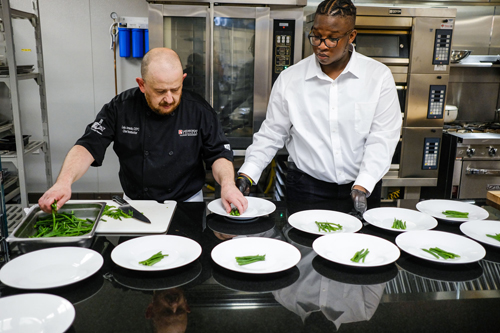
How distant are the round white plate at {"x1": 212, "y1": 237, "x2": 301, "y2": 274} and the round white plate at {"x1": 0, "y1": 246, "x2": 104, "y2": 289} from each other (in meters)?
0.35

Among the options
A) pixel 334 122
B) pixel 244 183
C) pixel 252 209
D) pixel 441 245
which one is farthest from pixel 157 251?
pixel 334 122

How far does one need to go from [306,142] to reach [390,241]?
82 cm

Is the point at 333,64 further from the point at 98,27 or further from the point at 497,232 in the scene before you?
the point at 98,27

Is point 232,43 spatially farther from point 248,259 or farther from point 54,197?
point 248,259

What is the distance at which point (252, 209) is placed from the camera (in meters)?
1.71

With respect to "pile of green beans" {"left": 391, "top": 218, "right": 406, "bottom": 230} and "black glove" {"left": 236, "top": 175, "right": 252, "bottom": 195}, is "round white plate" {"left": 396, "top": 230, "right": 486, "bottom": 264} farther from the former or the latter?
"black glove" {"left": 236, "top": 175, "right": 252, "bottom": 195}

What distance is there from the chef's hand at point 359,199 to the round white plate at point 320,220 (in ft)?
0.37

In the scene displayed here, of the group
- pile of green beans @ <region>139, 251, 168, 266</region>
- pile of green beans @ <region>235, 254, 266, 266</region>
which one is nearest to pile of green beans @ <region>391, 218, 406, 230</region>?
pile of green beans @ <region>235, 254, 266, 266</region>

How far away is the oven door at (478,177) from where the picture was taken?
3764mm

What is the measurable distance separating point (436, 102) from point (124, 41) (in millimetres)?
2900

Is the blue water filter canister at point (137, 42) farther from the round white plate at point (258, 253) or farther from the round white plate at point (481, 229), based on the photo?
the round white plate at point (481, 229)

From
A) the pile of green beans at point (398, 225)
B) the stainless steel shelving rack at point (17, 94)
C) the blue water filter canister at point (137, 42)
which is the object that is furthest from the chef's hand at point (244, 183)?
the blue water filter canister at point (137, 42)

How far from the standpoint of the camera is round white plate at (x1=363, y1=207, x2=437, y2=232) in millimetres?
1578

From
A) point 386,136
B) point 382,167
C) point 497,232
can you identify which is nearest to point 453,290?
point 497,232
